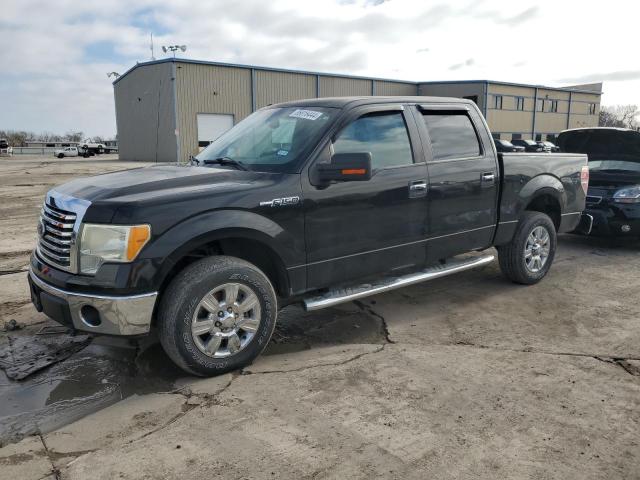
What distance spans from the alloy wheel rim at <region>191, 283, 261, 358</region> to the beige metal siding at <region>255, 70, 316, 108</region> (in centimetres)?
3319

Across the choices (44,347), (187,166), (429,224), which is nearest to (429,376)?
(429,224)

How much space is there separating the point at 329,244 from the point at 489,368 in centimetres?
147

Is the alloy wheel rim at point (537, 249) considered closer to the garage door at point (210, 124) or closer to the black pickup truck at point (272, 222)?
the black pickup truck at point (272, 222)

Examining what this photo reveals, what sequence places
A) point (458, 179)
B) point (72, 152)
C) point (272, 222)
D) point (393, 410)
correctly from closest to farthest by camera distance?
point (393, 410) < point (272, 222) < point (458, 179) < point (72, 152)

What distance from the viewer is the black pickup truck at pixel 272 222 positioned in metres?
3.19

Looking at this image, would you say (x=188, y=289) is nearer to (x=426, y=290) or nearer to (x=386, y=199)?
(x=386, y=199)

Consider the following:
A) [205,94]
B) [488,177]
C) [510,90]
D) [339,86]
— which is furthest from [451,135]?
[510,90]

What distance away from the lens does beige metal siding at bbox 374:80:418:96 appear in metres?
40.6

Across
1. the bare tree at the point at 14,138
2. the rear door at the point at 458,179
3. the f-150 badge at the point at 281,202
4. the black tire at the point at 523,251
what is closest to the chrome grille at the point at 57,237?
the f-150 badge at the point at 281,202

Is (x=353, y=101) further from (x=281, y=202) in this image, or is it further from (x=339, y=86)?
(x=339, y=86)

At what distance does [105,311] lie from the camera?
10.4 feet

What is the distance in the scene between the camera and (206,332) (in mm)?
3438

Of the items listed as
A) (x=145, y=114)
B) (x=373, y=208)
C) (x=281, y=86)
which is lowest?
(x=373, y=208)

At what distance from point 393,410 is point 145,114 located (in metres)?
38.5
